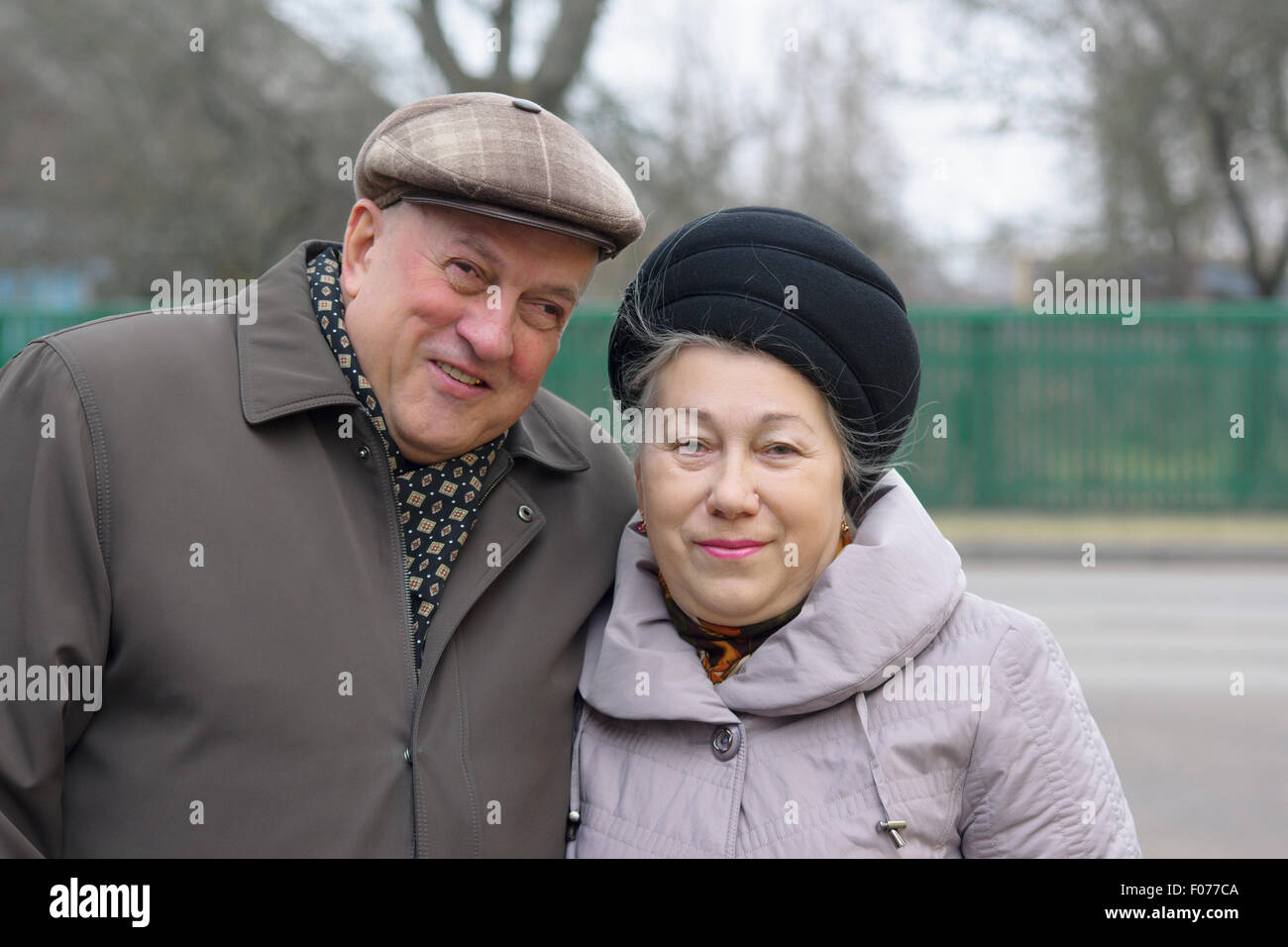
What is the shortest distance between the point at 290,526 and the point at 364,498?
0.14 meters

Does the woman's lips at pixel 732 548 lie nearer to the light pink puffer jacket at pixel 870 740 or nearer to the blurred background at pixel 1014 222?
the light pink puffer jacket at pixel 870 740

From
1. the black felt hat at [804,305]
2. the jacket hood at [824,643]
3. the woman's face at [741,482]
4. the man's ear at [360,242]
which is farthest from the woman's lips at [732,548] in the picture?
the man's ear at [360,242]

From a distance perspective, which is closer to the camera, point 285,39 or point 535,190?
point 535,190

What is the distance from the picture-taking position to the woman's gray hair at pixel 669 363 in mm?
2049

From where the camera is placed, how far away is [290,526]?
1.94 metres

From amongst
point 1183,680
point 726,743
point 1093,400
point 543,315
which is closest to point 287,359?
point 543,315

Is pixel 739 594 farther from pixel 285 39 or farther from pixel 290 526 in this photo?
pixel 285 39

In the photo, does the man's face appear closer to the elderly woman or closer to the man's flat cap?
the man's flat cap

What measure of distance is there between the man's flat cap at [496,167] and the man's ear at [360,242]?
0.02m

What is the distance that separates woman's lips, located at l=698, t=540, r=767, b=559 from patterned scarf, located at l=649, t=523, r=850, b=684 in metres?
0.14

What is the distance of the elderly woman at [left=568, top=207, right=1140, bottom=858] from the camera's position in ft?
6.24

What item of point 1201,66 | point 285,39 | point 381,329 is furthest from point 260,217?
point 381,329

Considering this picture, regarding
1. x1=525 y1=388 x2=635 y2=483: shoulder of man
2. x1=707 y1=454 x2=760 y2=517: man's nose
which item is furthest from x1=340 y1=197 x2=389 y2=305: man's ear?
x1=707 y1=454 x2=760 y2=517: man's nose
